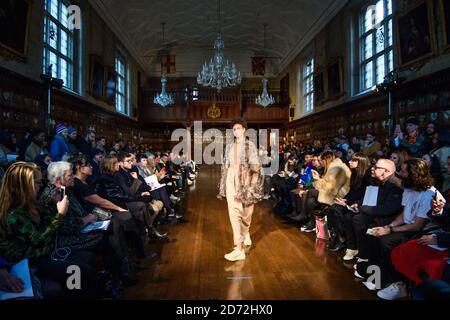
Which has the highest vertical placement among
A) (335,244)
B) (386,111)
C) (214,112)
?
(214,112)

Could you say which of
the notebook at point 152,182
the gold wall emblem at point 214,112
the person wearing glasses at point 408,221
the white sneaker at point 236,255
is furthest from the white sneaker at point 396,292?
the gold wall emblem at point 214,112

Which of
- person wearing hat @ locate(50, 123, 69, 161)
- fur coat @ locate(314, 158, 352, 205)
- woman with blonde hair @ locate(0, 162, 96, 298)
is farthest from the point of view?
person wearing hat @ locate(50, 123, 69, 161)

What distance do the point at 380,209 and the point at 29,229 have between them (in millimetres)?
2936

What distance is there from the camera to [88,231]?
2916mm

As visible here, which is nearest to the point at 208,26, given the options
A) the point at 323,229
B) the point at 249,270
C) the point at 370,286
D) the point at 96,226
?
the point at 323,229

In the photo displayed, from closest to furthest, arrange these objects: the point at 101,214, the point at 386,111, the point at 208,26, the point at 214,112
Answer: the point at 101,214, the point at 386,111, the point at 214,112, the point at 208,26

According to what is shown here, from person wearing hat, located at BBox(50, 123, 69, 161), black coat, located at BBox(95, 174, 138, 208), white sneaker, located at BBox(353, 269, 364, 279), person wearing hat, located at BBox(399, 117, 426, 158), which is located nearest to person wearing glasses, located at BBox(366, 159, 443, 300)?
white sneaker, located at BBox(353, 269, 364, 279)

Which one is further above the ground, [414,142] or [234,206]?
[414,142]

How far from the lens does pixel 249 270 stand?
356cm

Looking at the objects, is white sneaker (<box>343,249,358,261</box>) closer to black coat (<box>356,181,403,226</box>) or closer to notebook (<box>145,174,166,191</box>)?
black coat (<box>356,181,403,226</box>)

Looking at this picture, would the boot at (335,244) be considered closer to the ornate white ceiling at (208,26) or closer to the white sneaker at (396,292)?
the white sneaker at (396,292)

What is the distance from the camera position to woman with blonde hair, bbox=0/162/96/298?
6.70 feet

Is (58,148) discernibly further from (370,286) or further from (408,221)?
(408,221)

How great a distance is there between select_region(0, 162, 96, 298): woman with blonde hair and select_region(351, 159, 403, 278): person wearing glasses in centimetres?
260
